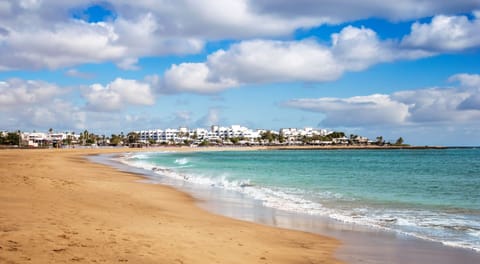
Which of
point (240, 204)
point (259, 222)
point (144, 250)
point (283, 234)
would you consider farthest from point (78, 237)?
point (240, 204)

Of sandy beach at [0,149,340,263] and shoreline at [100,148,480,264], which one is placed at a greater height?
sandy beach at [0,149,340,263]

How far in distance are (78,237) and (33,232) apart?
0.78 metres

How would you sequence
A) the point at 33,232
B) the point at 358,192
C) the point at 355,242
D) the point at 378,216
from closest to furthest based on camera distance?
1. the point at 33,232
2. the point at 355,242
3. the point at 378,216
4. the point at 358,192

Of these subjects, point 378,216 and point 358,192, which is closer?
point 378,216

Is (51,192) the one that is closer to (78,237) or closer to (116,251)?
(78,237)

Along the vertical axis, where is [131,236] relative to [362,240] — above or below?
above

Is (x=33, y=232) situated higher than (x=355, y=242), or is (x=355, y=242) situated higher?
(x=33, y=232)

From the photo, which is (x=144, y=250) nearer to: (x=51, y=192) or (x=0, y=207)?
(x=0, y=207)

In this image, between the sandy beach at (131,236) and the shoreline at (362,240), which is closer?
the sandy beach at (131,236)

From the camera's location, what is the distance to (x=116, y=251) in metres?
6.98

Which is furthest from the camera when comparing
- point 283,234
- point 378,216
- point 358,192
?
point 358,192

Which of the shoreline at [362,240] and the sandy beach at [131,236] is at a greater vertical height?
the sandy beach at [131,236]

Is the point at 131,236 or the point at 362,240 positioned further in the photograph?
the point at 362,240

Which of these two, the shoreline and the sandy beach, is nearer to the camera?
the sandy beach
